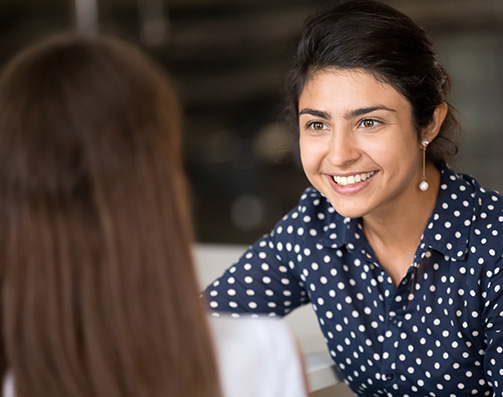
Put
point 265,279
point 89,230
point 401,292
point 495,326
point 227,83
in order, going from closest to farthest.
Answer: point 89,230
point 495,326
point 401,292
point 265,279
point 227,83

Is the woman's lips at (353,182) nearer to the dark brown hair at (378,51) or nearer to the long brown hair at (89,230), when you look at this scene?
the dark brown hair at (378,51)

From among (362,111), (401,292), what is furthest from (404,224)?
(362,111)

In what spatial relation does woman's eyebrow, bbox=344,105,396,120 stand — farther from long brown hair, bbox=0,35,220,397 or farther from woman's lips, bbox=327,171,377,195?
long brown hair, bbox=0,35,220,397

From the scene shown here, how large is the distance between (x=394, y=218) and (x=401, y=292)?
14 cm

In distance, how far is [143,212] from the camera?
79 cm

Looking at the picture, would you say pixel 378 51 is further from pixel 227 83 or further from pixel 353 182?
pixel 227 83

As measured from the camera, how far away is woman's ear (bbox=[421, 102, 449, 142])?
1.43 m

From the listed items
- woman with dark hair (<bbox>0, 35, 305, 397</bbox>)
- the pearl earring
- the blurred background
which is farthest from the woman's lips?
the blurred background

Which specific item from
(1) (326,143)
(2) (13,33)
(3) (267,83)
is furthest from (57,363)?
(2) (13,33)

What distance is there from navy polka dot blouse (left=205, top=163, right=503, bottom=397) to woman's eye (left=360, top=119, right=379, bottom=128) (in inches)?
8.0

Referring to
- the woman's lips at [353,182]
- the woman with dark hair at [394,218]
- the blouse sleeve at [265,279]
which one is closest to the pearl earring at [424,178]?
the woman with dark hair at [394,218]

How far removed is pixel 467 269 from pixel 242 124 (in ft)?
15.8

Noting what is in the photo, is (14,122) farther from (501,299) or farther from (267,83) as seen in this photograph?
(267,83)

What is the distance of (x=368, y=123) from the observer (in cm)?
137
